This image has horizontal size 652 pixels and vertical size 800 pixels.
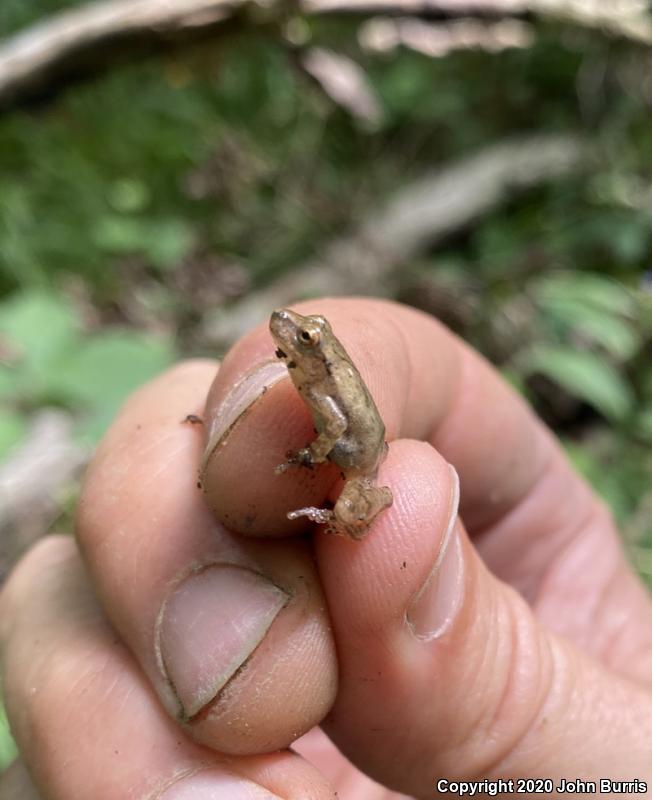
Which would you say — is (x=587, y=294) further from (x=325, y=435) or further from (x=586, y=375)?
(x=325, y=435)

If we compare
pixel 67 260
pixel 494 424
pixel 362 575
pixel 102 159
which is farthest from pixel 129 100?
pixel 362 575

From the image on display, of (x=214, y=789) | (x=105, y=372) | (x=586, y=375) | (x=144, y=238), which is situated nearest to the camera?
(x=214, y=789)

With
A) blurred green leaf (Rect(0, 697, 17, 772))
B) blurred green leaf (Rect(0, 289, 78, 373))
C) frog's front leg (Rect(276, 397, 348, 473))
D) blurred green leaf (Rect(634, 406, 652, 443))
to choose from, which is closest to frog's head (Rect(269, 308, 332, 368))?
frog's front leg (Rect(276, 397, 348, 473))

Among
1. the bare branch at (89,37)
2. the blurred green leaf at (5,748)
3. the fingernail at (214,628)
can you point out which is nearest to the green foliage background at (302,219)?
the bare branch at (89,37)

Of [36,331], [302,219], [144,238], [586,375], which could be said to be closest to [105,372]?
[36,331]

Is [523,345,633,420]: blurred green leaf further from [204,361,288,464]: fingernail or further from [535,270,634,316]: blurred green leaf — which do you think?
[204,361,288,464]: fingernail

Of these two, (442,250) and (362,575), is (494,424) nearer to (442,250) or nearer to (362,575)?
(362,575)
